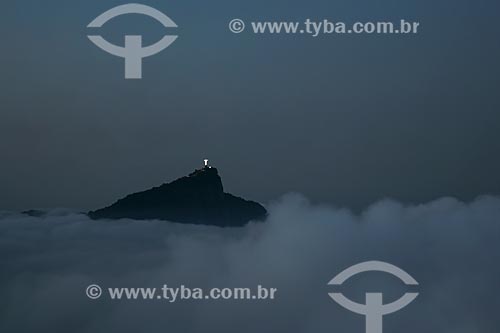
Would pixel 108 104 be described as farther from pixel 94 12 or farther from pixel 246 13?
pixel 246 13

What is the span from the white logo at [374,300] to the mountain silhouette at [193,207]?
0.57m

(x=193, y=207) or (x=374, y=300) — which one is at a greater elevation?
(x=193, y=207)

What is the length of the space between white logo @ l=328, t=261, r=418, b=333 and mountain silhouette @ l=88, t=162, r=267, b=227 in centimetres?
57

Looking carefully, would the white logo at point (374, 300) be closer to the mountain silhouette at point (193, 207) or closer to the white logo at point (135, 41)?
the mountain silhouette at point (193, 207)

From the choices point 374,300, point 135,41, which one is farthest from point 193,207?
point 374,300

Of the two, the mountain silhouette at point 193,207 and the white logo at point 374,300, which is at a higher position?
the mountain silhouette at point 193,207

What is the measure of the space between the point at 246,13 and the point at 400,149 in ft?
3.75

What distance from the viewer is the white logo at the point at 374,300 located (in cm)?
455

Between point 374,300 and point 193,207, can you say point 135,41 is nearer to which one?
point 193,207

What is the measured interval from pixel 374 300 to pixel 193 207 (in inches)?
43.5

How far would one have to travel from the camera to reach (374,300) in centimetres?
457

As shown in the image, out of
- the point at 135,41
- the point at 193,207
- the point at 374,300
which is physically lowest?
the point at 374,300

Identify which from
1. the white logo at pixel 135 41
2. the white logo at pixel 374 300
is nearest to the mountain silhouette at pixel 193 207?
the white logo at pixel 374 300

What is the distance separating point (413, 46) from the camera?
184 inches
